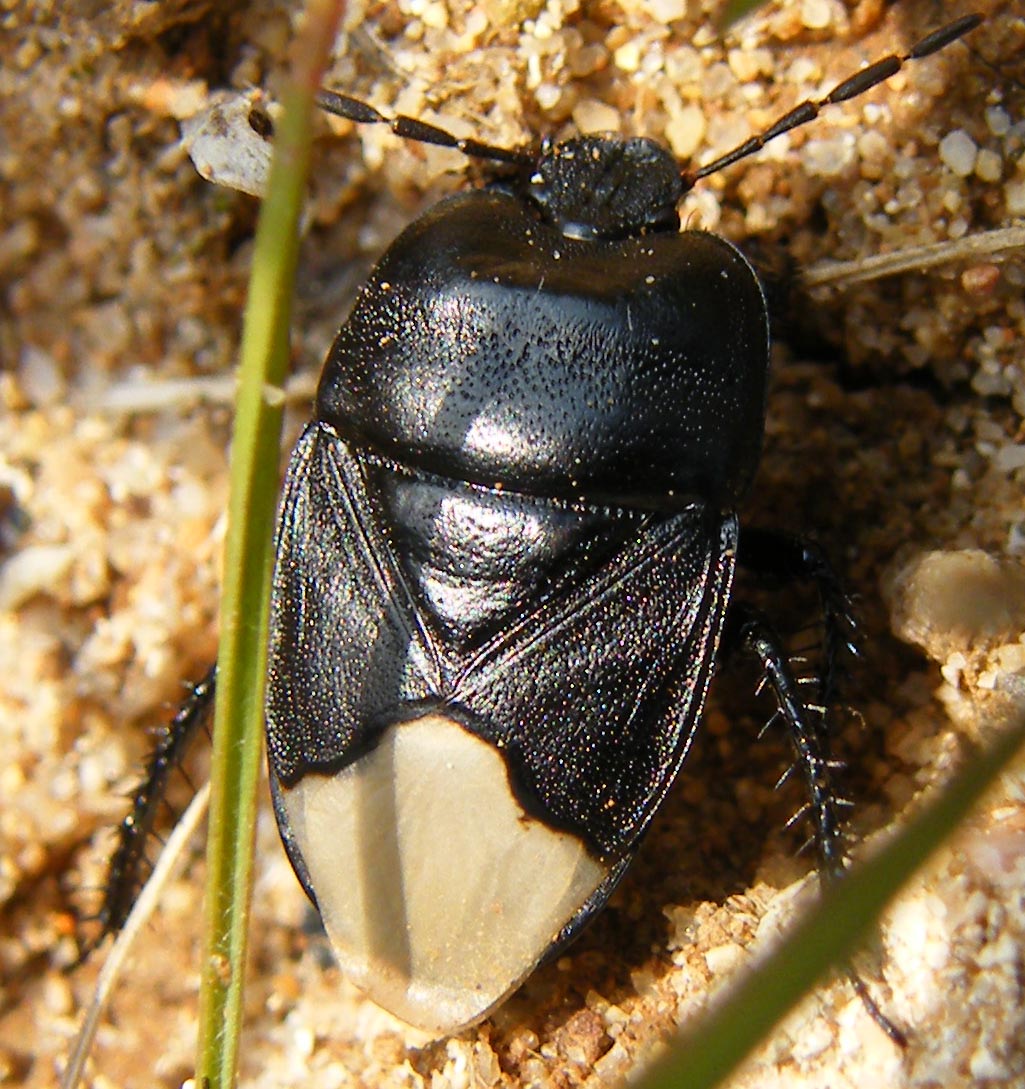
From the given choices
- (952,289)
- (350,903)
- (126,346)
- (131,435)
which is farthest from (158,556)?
(952,289)

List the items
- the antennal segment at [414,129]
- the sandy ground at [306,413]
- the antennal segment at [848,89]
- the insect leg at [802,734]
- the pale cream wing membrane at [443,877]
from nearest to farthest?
the pale cream wing membrane at [443,877] → the insect leg at [802,734] → the antennal segment at [848,89] → the sandy ground at [306,413] → the antennal segment at [414,129]

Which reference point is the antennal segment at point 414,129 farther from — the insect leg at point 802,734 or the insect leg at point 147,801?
the insect leg at point 147,801

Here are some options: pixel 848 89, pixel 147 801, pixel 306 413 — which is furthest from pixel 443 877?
pixel 848 89

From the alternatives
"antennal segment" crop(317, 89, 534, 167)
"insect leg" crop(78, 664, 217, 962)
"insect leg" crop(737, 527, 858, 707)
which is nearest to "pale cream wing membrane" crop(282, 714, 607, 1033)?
"insect leg" crop(78, 664, 217, 962)

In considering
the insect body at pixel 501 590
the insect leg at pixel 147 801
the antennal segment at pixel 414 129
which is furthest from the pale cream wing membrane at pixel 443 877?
the antennal segment at pixel 414 129

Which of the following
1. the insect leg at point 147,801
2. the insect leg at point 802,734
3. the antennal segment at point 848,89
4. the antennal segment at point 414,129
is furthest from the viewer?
the insect leg at point 147,801

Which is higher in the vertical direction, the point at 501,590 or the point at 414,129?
the point at 414,129

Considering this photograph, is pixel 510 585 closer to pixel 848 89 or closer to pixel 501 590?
pixel 501 590
